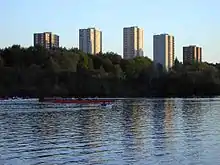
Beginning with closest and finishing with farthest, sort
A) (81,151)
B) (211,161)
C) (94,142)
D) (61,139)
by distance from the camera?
(211,161)
(81,151)
(94,142)
(61,139)

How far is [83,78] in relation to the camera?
169000mm

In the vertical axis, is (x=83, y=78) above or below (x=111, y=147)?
above

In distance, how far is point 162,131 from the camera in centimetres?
4041

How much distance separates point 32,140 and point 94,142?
487cm

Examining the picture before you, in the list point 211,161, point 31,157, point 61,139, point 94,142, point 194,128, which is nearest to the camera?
point 211,161

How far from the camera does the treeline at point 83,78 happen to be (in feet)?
548

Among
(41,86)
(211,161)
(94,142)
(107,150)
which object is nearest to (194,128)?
(94,142)

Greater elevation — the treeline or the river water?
the treeline

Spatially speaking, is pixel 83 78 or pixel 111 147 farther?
pixel 83 78

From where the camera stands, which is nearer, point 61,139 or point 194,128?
point 61,139

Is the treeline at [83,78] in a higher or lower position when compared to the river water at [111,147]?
higher

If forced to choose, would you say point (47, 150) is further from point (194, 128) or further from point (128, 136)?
point (194, 128)

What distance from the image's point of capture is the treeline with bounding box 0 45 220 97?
167125 millimetres

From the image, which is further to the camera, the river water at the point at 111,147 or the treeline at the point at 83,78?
the treeline at the point at 83,78
